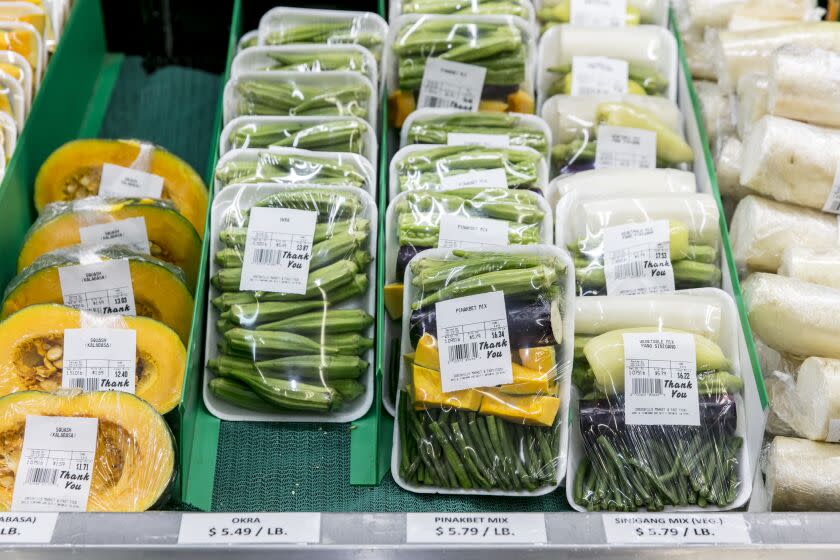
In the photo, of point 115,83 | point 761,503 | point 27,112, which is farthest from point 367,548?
point 115,83

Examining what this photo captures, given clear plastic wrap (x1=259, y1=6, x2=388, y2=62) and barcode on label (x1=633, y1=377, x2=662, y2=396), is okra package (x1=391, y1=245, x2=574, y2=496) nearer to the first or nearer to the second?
barcode on label (x1=633, y1=377, x2=662, y2=396)

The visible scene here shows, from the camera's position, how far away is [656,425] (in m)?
2.16

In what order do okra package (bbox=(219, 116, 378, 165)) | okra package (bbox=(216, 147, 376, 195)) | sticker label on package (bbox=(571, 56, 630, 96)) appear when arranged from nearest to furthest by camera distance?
okra package (bbox=(216, 147, 376, 195)) < okra package (bbox=(219, 116, 378, 165)) < sticker label on package (bbox=(571, 56, 630, 96))

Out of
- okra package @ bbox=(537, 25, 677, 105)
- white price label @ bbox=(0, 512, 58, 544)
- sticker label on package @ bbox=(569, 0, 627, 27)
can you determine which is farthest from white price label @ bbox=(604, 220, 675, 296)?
white price label @ bbox=(0, 512, 58, 544)

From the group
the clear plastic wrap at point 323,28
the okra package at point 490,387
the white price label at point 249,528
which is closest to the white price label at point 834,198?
A: the okra package at point 490,387

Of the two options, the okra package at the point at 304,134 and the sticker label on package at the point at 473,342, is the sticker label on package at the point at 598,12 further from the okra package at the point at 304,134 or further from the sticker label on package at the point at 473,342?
the sticker label on package at the point at 473,342

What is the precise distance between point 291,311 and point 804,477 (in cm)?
125

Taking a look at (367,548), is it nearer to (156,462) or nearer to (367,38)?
(156,462)

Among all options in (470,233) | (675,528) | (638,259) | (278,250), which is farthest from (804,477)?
(278,250)

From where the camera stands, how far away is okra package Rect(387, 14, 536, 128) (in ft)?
9.87

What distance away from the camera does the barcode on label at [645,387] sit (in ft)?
7.13

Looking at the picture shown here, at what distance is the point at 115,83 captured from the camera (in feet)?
11.2

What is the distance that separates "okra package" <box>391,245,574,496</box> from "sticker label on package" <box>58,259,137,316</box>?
73 centimetres

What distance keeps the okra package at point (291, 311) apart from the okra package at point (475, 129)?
44 cm
